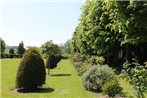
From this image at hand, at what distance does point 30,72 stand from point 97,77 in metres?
4.06

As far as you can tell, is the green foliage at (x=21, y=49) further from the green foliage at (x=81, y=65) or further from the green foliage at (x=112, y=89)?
the green foliage at (x=112, y=89)

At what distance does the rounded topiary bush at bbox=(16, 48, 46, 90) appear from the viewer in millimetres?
18984

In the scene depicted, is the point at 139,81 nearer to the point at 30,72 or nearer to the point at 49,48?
the point at 30,72

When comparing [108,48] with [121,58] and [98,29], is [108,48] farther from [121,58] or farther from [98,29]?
[121,58]

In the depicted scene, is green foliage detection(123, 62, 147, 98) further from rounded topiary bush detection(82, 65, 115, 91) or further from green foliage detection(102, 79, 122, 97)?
rounded topiary bush detection(82, 65, 115, 91)

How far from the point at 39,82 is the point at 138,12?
24.1ft

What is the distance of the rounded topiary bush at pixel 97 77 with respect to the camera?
60.5 feet

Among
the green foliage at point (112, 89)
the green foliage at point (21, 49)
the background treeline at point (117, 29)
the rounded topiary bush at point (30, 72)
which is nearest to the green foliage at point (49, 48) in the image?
the background treeline at point (117, 29)

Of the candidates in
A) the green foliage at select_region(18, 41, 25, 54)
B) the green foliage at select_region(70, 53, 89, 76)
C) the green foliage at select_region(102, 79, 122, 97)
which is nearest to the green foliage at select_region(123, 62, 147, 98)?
the green foliage at select_region(102, 79, 122, 97)

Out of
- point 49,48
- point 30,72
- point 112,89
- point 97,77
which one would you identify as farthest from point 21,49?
point 112,89

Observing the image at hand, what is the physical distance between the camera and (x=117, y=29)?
22281 millimetres

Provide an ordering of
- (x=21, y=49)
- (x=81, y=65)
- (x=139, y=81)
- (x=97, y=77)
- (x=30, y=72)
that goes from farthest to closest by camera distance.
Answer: (x=21, y=49) → (x=81, y=65) → (x=30, y=72) → (x=97, y=77) → (x=139, y=81)

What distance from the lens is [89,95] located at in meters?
16.9

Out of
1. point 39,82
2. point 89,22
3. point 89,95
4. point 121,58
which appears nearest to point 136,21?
point 89,95
